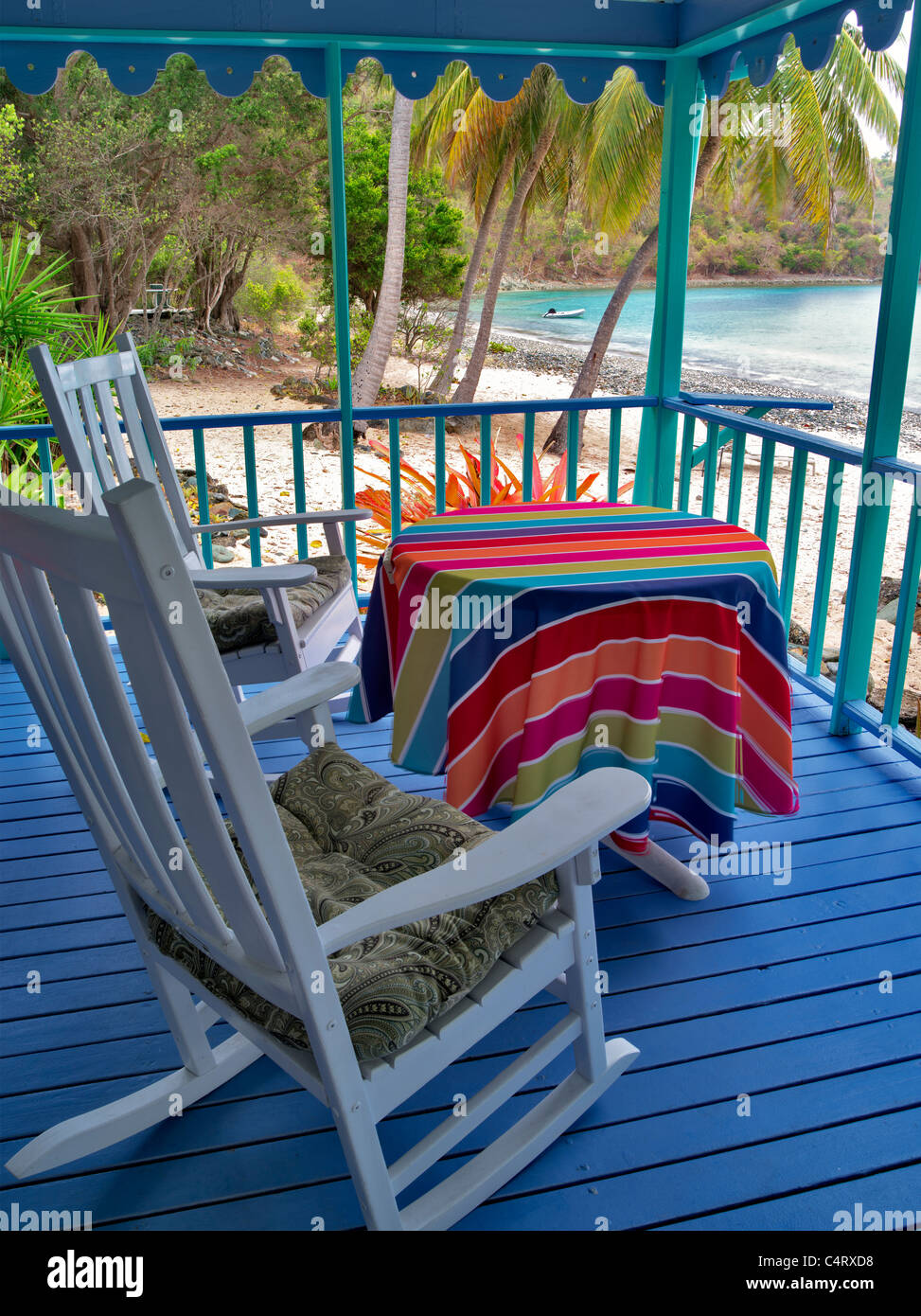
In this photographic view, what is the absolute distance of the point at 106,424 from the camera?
275 centimetres

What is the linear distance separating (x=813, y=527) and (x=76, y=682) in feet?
68.4

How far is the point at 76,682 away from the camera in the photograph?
3.62 feet

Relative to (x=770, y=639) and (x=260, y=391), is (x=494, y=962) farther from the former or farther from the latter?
(x=260, y=391)

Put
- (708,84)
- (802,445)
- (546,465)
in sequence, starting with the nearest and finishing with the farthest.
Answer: (802,445)
(708,84)
(546,465)

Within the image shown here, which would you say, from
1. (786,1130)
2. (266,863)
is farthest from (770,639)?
(266,863)

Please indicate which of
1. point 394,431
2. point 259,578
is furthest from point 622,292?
point 259,578

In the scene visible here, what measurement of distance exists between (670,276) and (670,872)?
2429mm

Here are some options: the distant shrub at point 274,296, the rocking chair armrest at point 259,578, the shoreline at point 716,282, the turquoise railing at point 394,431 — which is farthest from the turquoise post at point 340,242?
the shoreline at point 716,282

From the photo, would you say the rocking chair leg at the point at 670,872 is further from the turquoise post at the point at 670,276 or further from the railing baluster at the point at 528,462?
the railing baluster at the point at 528,462

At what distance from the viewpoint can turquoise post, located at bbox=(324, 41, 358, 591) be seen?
127 inches

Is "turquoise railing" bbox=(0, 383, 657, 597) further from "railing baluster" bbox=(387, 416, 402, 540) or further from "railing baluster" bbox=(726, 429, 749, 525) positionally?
"railing baluster" bbox=(726, 429, 749, 525)

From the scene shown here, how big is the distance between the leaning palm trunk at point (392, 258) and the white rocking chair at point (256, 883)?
10.9 meters

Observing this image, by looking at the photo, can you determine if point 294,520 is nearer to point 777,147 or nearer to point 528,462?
point 528,462

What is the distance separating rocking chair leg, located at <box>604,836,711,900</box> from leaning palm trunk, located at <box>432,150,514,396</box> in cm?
1354
